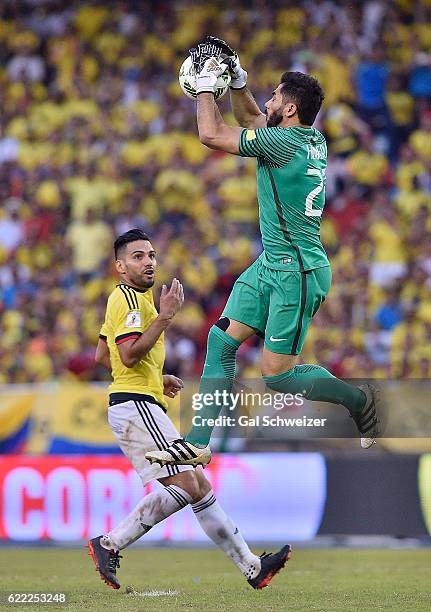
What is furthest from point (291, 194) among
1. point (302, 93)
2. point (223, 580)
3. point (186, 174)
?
point (186, 174)

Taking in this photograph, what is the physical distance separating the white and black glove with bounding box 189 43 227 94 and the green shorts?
117 cm

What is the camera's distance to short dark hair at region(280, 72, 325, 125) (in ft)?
24.8

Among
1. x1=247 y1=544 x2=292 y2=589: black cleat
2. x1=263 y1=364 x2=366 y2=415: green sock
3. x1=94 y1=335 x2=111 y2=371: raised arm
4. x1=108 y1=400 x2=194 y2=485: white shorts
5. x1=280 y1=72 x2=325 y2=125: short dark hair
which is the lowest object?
x1=247 y1=544 x2=292 y2=589: black cleat

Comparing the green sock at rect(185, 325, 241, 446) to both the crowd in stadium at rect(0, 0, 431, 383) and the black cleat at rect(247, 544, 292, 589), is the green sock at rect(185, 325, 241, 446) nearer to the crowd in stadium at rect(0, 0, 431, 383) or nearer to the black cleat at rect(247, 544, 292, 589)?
the black cleat at rect(247, 544, 292, 589)

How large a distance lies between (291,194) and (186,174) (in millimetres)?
9167

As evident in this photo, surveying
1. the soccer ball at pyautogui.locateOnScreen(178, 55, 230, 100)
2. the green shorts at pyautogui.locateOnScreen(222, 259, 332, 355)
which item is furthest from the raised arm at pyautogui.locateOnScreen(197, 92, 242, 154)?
the green shorts at pyautogui.locateOnScreen(222, 259, 332, 355)

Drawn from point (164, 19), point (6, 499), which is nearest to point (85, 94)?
point (164, 19)

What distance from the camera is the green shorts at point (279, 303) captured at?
7.59 m

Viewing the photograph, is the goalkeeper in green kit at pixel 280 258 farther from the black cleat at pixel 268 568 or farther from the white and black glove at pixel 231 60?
the black cleat at pixel 268 568

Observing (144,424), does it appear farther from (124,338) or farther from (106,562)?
(106,562)

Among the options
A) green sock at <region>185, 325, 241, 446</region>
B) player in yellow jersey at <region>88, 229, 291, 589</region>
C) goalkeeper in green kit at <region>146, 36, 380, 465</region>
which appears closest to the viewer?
goalkeeper in green kit at <region>146, 36, 380, 465</region>

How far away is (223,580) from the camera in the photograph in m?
8.99

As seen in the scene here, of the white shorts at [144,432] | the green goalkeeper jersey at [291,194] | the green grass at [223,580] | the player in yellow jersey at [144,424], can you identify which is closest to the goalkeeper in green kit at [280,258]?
the green goalkeeper jersey at [291,194]

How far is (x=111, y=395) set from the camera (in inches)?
316
